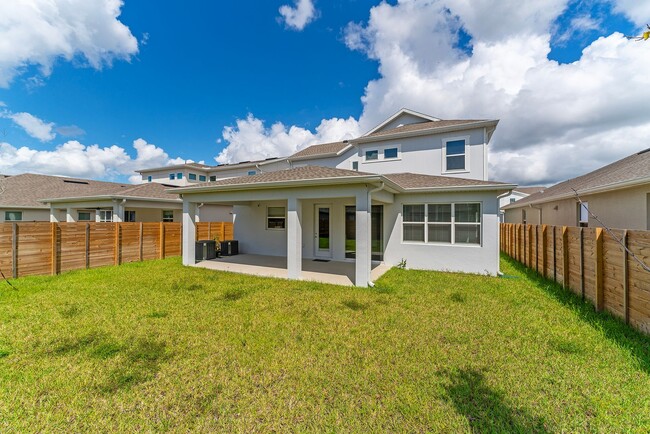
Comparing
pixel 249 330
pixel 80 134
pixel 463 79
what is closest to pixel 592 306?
pixel 249 330

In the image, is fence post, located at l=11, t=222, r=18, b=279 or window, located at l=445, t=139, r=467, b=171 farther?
window, located at l=445, t=139, r=467, b=171

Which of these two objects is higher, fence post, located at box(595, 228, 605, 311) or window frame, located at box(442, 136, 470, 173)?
window frame, located at box(442, 136, 470, 173)

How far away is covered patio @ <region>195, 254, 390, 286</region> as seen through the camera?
27.1 feet

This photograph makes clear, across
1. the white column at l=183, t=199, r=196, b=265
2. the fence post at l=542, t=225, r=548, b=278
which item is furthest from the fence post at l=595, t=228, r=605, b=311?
the white column at l=183, t=199, r=196, b=265

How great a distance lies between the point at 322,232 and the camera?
11586mm

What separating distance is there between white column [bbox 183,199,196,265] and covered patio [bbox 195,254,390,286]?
0.43 metres

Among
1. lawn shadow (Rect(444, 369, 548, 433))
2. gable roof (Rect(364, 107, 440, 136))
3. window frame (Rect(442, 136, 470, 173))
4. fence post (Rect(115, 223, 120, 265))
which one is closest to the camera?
lawn shadow (Rect(444, 369, 548, 433))

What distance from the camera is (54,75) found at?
39.0 ft

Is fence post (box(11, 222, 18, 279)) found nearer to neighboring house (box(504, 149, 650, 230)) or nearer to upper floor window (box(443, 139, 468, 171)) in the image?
neighboring house (box(504, 149, 650, 230))

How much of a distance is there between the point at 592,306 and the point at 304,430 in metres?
6.82

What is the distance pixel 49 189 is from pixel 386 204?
29.8m

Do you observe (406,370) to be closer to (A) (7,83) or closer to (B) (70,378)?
(B) (70,378)

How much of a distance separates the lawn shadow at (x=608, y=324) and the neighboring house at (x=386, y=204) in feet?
7.23

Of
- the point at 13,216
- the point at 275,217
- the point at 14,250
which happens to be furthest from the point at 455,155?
the point at 13,216
